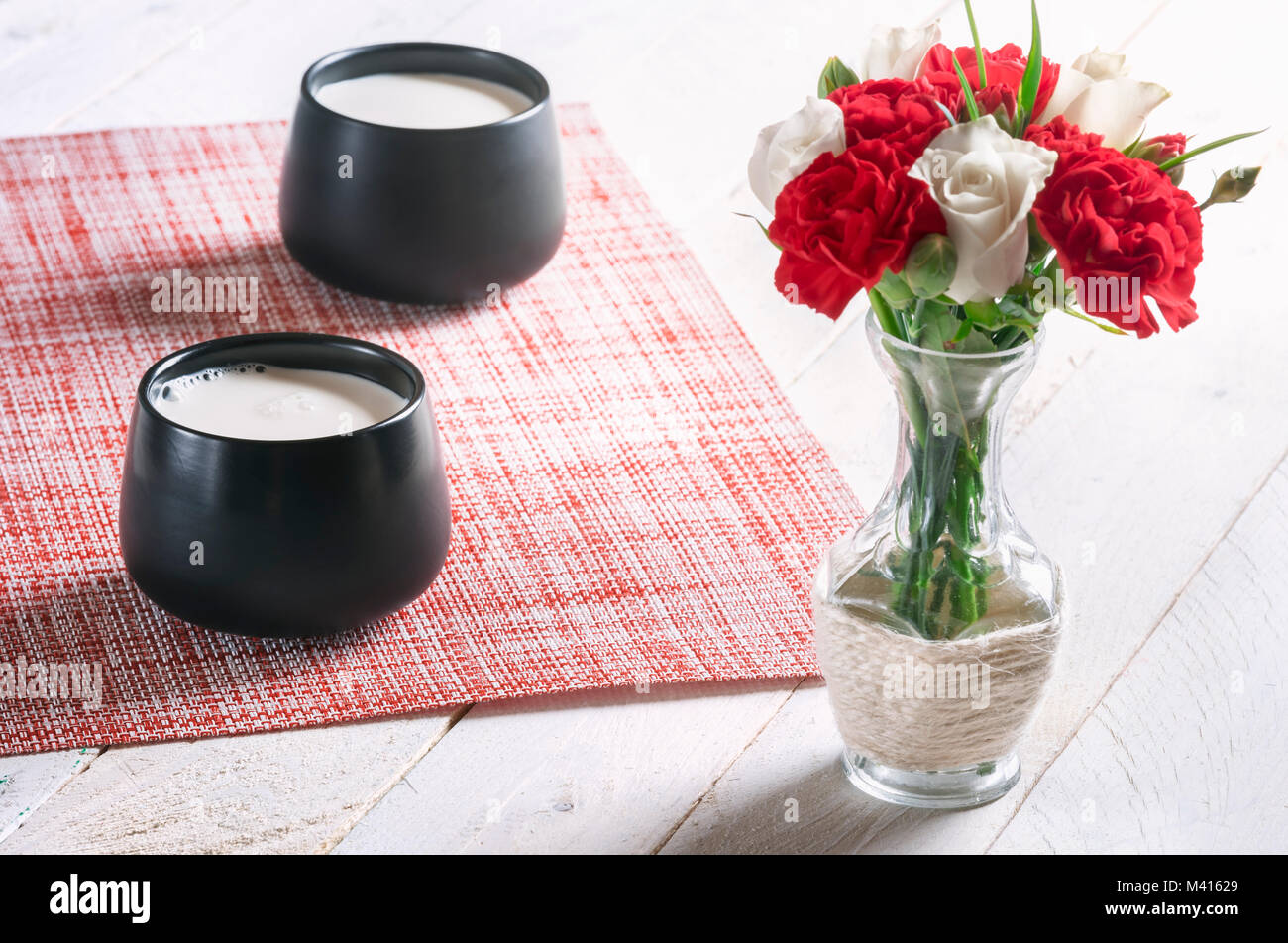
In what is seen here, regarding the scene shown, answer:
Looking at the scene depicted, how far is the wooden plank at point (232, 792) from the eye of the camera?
0.62m

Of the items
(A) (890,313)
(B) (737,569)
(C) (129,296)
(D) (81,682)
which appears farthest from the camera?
(C) (129,296)

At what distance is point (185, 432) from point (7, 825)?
0.55 feet

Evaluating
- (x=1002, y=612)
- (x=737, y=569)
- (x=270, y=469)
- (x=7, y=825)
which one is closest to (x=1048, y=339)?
(x=737, y=569)

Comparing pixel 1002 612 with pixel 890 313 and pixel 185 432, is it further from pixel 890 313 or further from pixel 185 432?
pixel 185 432

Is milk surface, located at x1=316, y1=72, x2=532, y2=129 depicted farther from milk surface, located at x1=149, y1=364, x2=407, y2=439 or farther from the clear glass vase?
the clear glass vase

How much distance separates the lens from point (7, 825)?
2.04 feet

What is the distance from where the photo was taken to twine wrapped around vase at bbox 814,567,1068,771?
618 millimetres

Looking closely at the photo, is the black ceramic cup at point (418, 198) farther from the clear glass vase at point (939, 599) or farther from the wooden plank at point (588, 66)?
the clear glass vase at point (939, 599)

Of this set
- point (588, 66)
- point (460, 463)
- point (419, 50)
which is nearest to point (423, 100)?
point (419, 50)

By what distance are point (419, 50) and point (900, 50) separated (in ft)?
1.70

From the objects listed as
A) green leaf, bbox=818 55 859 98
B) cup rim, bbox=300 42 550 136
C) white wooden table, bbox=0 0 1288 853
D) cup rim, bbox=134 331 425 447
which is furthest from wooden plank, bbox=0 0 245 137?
green leaf, bbox=818 55 859 98

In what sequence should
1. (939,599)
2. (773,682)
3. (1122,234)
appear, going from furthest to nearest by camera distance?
(773,682) < (939,599) < (1122,234)

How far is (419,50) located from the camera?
104cm

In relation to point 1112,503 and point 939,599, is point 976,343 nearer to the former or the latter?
point 939,599
